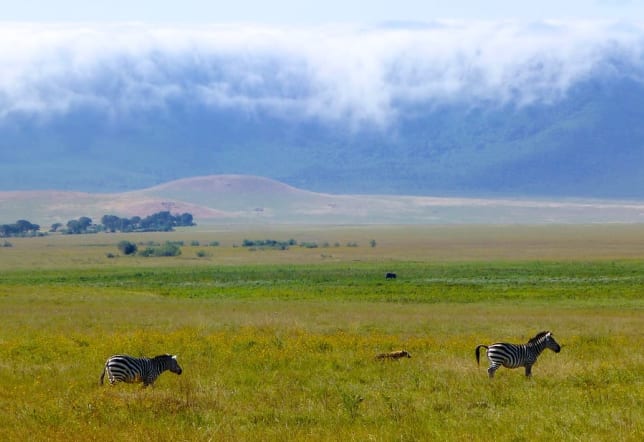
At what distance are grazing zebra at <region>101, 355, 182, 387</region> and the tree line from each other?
144413 millimetres

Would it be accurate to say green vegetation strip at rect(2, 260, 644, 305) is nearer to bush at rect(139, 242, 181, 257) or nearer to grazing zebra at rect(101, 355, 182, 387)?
bush at rect(139, 242, 181, 257)

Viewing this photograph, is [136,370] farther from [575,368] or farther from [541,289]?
[541,289]

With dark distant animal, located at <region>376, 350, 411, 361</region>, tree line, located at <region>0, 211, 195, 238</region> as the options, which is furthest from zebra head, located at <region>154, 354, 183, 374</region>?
tree line, located at <region>0, 211, 195, 238</region>

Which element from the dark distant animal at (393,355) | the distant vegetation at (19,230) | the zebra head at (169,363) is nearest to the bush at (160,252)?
the distant vegetation at (19,230)

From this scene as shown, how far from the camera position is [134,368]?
16.9 m

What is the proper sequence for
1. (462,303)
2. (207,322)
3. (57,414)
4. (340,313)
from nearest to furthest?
(57,414) → (207,322) → (340,313) → (462,303)

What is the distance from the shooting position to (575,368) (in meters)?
18.8

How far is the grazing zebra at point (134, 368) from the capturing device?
16.8m

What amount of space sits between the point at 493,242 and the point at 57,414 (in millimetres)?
112710

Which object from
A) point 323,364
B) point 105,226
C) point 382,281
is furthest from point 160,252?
point 105,226

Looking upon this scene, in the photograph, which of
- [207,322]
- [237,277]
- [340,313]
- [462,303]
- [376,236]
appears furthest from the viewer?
[376,236]

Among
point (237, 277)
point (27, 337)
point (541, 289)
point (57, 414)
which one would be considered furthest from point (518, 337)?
point (237, 277)

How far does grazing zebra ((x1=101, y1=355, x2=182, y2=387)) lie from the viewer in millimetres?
16797

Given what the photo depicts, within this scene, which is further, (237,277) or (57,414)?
(237,277)
